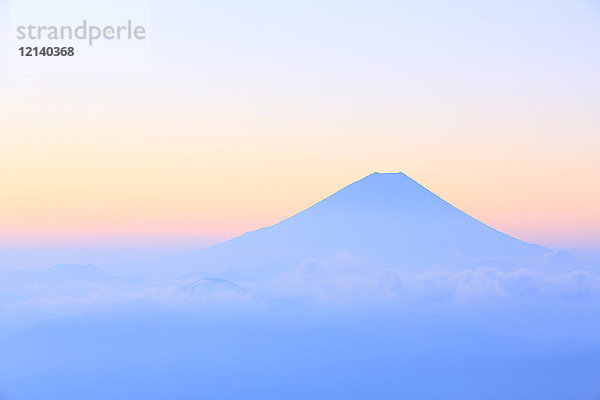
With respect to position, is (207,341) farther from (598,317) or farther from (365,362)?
(598,317)

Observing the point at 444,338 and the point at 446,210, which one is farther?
the point at 446,210

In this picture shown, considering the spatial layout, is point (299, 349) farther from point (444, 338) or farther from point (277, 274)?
point (444, 338)

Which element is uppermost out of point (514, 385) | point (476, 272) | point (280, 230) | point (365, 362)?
point (280, 230)

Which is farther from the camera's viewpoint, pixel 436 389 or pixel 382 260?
pixel 382 260

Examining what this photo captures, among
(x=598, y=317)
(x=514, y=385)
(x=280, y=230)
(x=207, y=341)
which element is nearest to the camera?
(x=207, y=341)

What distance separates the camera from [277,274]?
23406 mm

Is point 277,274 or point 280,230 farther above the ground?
point 280,230

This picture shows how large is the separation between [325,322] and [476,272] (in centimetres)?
573

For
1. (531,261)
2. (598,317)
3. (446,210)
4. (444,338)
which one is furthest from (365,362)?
(446,210)

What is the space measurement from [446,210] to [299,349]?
17.3m

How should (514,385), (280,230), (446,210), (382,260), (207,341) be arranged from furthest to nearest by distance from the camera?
(446,210), (280,230), (382,260), (514,385), (207,341)

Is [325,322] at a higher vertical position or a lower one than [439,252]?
lower

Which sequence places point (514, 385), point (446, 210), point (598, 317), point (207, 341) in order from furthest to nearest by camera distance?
point (446, 210) → point (598, 317) → point (514, 385) → point (207, 341)

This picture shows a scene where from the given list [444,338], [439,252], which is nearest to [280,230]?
[439,252]
